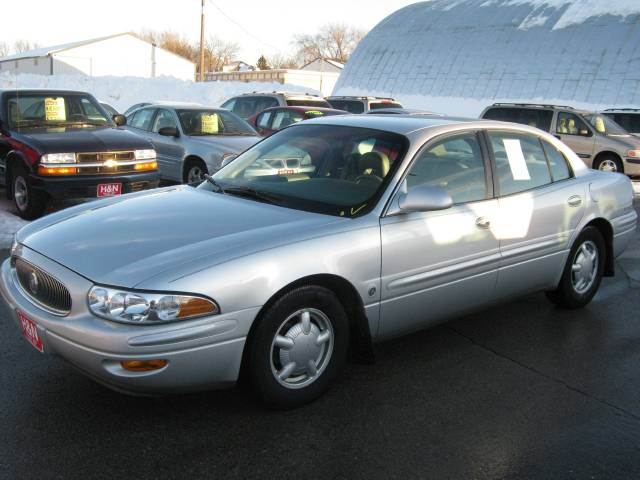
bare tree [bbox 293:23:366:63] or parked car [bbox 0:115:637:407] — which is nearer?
parked car [bbox 0:115:637:407]

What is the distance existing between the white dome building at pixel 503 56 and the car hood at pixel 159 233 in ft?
86.2

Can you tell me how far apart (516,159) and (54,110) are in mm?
6595

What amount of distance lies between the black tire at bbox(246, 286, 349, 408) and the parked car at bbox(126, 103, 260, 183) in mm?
6773

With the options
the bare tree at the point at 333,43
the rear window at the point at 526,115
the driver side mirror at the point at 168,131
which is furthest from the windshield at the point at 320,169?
the bare tree at the point at 333,43

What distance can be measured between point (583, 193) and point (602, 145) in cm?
1099

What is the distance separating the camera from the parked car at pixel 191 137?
1036 centimetres

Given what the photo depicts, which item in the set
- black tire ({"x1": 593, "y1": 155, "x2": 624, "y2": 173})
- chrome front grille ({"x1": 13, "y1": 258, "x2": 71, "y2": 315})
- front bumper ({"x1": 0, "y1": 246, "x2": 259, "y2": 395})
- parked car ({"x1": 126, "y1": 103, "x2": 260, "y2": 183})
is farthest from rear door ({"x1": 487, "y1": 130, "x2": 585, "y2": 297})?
black tire ({"x1": 593, "y1": 155, "x2": 624, "y2": 173})

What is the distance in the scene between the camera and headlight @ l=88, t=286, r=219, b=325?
2992mm

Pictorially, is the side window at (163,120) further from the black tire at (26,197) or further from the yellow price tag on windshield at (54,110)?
the black tire at (26,197)

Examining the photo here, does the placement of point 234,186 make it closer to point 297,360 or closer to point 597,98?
point 297,360

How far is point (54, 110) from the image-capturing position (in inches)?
355

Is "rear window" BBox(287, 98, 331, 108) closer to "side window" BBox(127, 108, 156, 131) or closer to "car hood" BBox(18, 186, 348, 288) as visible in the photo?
"side window" BBox(127, 108, 156, 131)

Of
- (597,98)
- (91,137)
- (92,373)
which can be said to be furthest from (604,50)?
(92,373)

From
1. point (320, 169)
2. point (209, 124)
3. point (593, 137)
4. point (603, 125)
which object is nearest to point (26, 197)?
point (209, 124)
